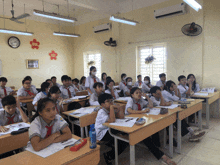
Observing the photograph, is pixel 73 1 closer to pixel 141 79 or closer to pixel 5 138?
pixel 141 79

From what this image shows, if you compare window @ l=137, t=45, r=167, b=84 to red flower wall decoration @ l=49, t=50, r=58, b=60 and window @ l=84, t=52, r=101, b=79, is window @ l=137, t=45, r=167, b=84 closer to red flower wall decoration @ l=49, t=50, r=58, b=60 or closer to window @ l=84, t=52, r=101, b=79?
window @ l=84, t=52, r=101, b=79

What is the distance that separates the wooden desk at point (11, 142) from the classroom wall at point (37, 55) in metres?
5.77

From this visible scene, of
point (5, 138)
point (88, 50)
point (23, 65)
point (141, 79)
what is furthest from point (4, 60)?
point (5, 138)

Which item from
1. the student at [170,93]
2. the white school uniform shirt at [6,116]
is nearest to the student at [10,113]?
the white school uniform shirt at [6,116]

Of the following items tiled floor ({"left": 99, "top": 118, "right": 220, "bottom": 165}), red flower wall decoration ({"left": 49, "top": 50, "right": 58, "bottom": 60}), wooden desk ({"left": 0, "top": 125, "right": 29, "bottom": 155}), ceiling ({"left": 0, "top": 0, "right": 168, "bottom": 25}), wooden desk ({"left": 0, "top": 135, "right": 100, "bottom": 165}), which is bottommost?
tiled floor ({"left": 99, "top": 118, "right": 220, "bottom": 165})

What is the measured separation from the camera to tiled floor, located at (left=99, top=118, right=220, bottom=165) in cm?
251

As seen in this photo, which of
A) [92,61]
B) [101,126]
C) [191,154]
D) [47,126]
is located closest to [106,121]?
[101,126]

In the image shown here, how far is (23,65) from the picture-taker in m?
7.29

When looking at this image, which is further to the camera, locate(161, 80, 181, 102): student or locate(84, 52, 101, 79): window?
locate(84, 52, 101, 79): window

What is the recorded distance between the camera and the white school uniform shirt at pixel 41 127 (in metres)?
1.57

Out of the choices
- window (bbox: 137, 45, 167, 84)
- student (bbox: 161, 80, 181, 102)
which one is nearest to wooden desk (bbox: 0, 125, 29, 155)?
student (bbox: 161, 80, 181, 102)

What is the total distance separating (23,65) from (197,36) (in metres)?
6.73

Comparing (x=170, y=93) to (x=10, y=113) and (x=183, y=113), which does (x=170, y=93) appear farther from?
(x=10, y=113)

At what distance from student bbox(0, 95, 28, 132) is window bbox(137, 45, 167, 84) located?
4.68 metres
